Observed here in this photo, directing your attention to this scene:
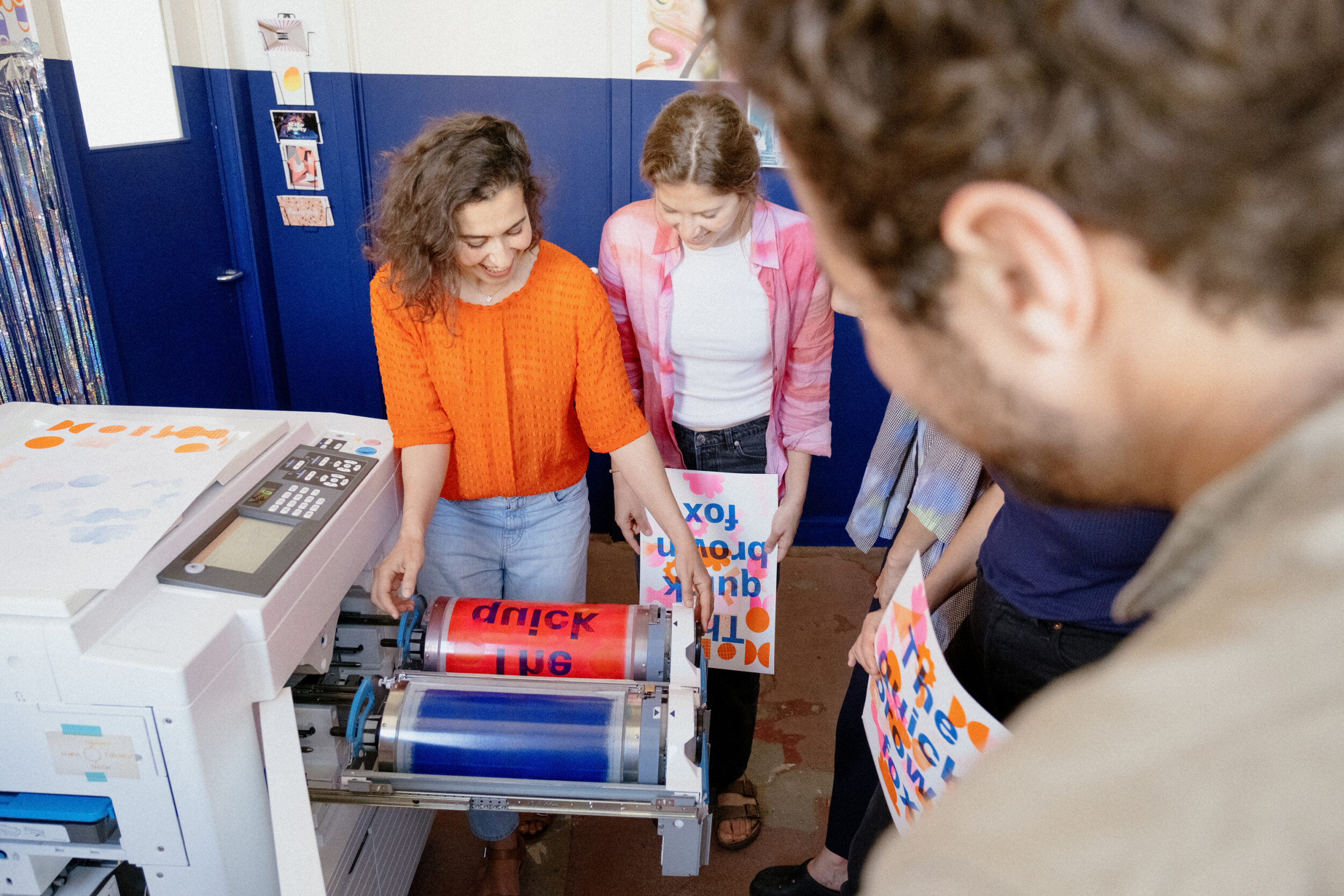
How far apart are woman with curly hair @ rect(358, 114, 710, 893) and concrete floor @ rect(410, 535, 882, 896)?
0.35 meters

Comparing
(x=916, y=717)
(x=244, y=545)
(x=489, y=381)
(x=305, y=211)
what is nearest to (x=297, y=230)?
(x=305, y=211)

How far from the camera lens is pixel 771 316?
1.74 m

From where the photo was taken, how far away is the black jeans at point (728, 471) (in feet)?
6.06

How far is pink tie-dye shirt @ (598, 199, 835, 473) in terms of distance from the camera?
173 centimetres

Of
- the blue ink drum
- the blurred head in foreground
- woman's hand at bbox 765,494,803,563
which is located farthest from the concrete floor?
the blurred head in foreground

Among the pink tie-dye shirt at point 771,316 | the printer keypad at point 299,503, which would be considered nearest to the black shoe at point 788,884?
the pink tie-dye shirt at point 771,316

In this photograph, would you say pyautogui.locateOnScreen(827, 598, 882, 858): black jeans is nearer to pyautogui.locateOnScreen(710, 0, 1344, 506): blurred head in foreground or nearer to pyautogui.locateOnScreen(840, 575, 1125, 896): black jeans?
pyautogui.locateOnScreen(840, 575, 1125, 896): black jeans

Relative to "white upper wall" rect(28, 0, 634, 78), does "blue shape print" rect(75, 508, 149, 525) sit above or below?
below

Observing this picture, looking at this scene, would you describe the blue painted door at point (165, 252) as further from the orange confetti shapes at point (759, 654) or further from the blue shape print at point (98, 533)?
the orange confetti shapes at point (759, 654)

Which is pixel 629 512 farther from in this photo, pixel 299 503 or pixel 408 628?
pixel 299 503

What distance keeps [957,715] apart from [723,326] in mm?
981

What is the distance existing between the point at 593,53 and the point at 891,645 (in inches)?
86.0

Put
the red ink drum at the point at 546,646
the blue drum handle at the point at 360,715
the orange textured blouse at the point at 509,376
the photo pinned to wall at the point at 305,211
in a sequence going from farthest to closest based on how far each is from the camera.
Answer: the photo pinned to wall at the point at 305,211 → the orange textured blouse at the point at 509,376 → the red ink drum at the point at 546,646 → the blue drum handle at the point at 360,715

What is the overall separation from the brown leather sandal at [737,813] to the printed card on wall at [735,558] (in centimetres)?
45
